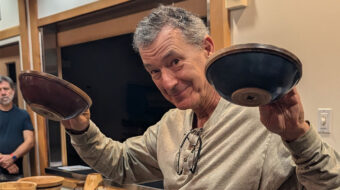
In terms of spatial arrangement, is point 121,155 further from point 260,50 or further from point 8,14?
point 8,14

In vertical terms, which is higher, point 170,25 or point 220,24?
point 220,24

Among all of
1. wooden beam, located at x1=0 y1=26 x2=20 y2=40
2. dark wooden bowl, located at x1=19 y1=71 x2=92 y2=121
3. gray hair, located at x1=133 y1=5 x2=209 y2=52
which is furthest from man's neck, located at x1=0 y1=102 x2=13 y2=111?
gray hair, located at x1=133 y1=5 x2=209 y2=52

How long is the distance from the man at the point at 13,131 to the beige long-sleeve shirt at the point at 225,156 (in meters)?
2.10

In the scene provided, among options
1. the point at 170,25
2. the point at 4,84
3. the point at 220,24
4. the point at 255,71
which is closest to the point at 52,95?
the point at 170,25

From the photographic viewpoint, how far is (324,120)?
1431mm

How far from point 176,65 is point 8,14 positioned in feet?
10.2

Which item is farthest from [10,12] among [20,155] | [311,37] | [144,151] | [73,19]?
[311,37]

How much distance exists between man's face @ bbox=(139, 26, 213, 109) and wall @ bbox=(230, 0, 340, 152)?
2.23 feet

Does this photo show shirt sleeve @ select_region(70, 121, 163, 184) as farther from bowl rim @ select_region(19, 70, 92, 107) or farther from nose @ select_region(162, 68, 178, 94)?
nose @ select_region(162, 68, 178, 94)

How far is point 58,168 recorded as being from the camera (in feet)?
10.1

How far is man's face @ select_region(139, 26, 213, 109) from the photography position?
3.07ft

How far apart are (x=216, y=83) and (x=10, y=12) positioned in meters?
3.36

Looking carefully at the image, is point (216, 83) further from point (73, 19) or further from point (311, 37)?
point (73, 19)

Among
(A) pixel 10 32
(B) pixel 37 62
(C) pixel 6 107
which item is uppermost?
Result: (A) pixel 10 32
